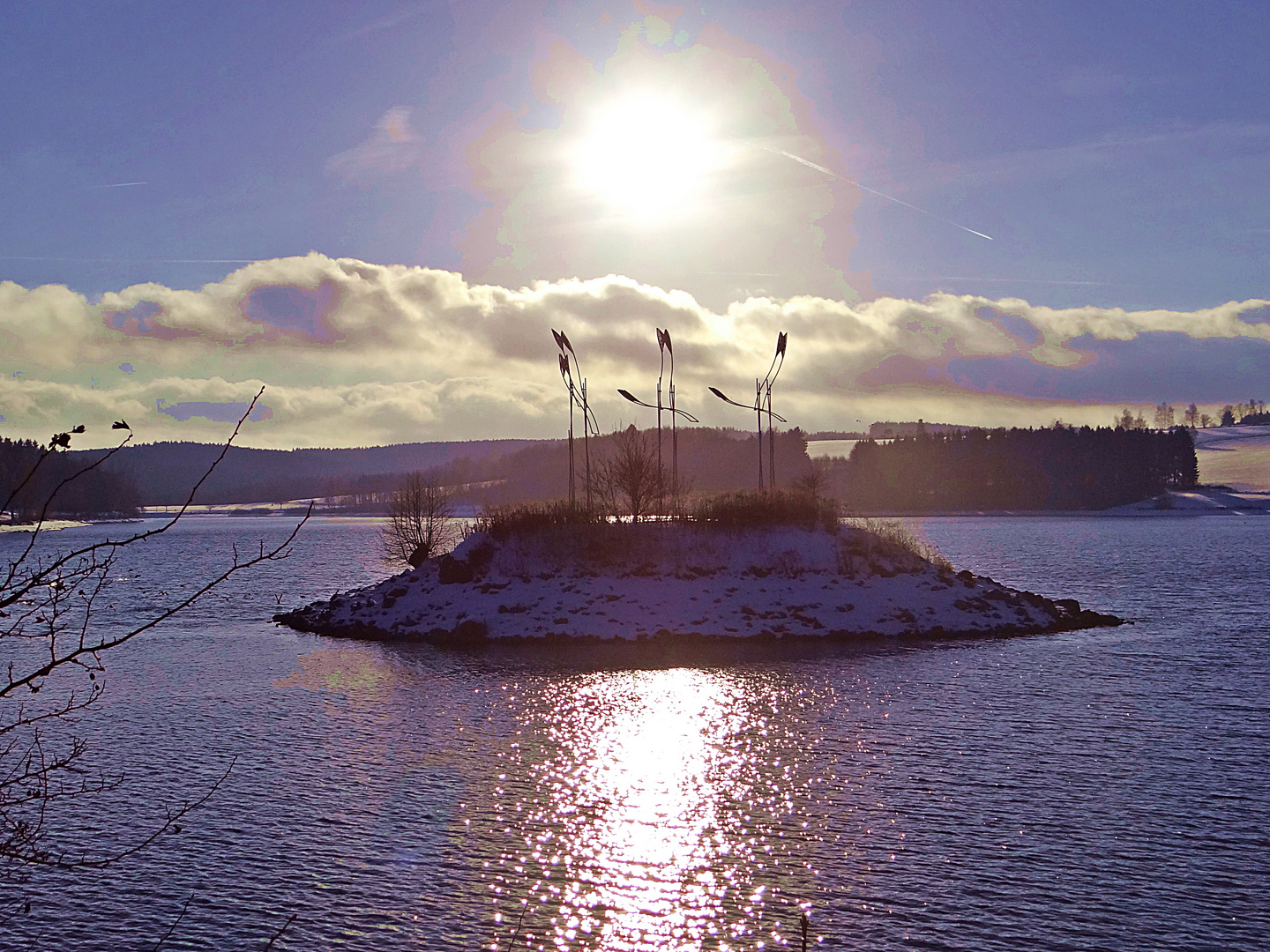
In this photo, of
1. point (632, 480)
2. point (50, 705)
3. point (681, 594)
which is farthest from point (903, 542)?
point (50, 705)

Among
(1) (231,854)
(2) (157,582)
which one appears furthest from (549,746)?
(2) (157,582)

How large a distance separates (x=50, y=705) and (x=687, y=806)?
23780 millimetres

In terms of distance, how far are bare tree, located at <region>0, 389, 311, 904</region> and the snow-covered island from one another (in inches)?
641

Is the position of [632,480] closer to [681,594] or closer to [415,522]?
[681,594]

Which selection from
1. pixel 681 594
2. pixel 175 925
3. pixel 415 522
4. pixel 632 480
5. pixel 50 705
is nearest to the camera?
pixel 175 925

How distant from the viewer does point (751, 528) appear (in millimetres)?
57031

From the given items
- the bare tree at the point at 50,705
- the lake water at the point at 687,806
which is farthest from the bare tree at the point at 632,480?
the bare tree at the point at 50,705

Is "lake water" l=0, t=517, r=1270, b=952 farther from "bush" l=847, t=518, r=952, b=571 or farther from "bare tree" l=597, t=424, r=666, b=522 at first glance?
"bare tree" l=597, t=424, r=666, b=522

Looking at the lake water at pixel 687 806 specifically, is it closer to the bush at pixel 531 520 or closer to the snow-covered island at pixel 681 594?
the snow-covered island at pixel 681 594

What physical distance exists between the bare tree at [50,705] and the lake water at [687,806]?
0.89 meters

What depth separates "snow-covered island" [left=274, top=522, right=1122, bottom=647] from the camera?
1885 inches

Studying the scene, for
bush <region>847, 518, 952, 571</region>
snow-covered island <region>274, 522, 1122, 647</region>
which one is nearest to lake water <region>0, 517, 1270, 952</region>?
snow-covered island <region>274, 522, 1122, 647</region>

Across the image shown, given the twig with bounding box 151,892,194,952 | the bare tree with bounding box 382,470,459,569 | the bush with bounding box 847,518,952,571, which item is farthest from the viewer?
the bare tree with bounding box 382,470,459,569

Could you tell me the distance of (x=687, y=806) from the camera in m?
20.6
